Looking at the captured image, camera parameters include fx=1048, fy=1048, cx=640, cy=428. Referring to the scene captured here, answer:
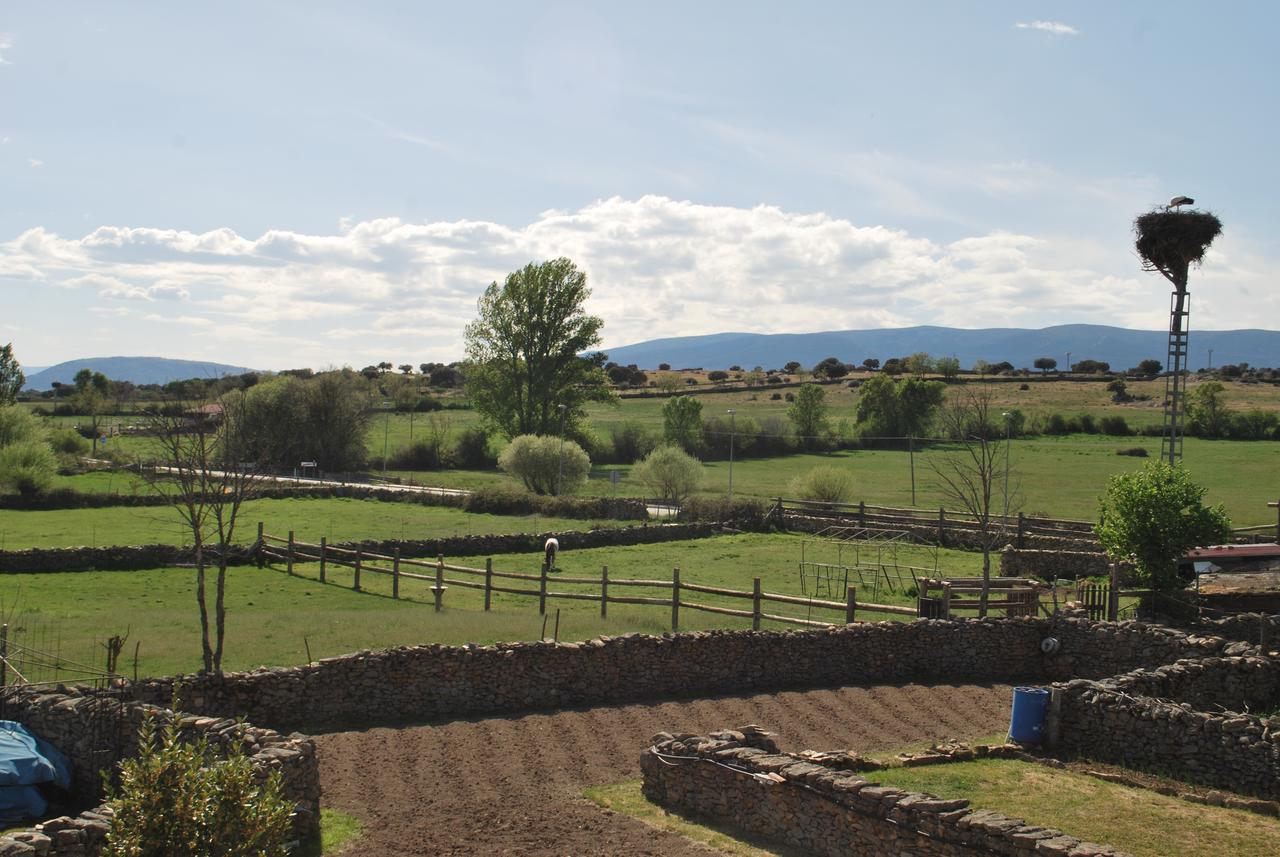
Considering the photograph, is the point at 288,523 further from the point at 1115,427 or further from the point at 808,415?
the point at 1115,427

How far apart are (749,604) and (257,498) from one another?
3045cm

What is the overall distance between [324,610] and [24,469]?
30270mm

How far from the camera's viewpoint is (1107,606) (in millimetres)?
25000

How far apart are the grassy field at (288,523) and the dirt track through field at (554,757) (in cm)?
2354

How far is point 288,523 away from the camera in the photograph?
44812mm

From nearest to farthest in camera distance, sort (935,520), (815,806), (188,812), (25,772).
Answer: (188,812), (815,806), (25,772), (935,520)

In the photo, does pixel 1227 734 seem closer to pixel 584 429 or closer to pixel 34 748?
pixel 34 748

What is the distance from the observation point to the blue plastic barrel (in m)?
16.6

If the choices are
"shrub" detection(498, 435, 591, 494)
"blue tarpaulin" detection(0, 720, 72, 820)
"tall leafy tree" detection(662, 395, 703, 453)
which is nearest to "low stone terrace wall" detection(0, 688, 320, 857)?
"blue tarpaulin" detection(0, 720, 72, 820)

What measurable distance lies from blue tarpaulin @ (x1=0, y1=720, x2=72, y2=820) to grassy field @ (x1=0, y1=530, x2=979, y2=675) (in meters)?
4.94

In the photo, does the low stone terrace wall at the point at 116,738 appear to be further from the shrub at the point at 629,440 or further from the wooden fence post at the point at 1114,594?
the shrub at the point at 629,440

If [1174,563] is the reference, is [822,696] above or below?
below

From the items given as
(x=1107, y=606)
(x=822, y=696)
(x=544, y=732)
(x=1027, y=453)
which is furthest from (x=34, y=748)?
(x=1027, y=453)

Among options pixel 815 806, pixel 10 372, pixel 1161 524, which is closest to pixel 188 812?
pixel 815 806
